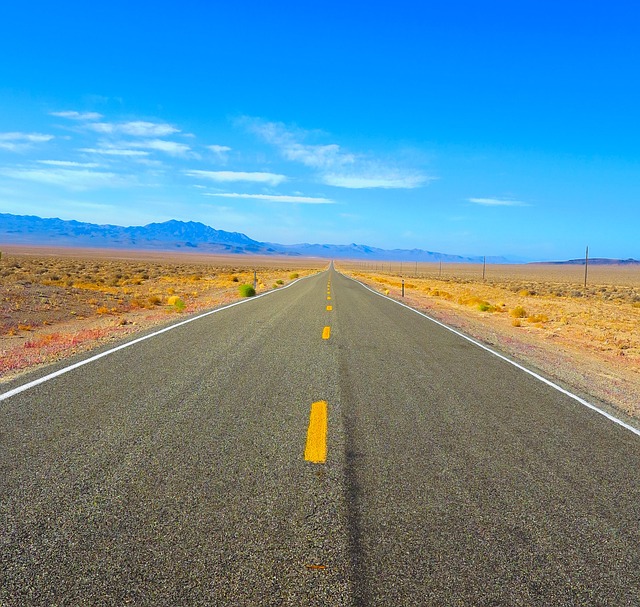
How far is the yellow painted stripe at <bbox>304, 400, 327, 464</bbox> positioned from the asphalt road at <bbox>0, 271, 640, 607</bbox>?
3.6 inches

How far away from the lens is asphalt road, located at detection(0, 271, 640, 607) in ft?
8.92

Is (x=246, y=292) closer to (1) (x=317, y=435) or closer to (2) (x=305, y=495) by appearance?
(1) (x=317, y=435)

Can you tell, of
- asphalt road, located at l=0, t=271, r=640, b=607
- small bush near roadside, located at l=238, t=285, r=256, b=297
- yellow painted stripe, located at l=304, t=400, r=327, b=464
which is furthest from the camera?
small bush near roadside, located at l=238, t=285, r=256, b=297

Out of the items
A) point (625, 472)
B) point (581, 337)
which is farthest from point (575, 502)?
point (581, 337)

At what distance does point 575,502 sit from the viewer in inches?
150

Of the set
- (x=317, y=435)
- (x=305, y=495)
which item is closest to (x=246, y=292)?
(x=317, y=435)

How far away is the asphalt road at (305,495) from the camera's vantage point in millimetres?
2719

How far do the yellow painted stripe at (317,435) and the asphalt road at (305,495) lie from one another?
9cm

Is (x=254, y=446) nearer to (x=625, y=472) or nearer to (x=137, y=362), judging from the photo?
(x=625, y=472)

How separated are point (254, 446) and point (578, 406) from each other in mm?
4735

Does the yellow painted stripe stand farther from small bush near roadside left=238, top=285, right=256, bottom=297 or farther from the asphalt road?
small bush near roadside left=238, top=285, right=256, bottom=297

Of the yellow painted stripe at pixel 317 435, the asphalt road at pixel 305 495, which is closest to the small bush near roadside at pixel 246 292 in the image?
the asphalt road at pixel 305 495

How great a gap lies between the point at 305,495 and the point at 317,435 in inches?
51.9

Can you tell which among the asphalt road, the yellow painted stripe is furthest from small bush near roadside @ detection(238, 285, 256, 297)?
the yellow painted stripe
